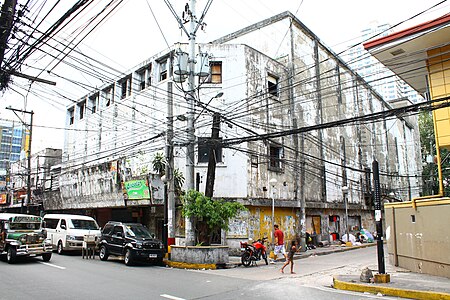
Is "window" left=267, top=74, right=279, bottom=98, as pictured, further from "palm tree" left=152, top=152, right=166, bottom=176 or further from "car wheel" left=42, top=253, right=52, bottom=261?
"car wheel" left=42, top=253, right=52, bottom=261

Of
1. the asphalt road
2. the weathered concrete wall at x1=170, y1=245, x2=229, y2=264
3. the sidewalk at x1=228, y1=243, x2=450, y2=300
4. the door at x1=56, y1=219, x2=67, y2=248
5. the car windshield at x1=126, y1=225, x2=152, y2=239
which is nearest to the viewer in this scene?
the sidewalk at x1=228, y1=243, x2=450, y2=300

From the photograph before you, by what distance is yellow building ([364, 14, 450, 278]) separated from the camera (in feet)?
39.8

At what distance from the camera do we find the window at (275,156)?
74.7 feet

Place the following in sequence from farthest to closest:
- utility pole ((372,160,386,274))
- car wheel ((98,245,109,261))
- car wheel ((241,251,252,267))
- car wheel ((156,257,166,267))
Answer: car wheel ((98,245,109,261)) < car wheel ((156,257,166,267)) < car wheel ((241,251,252,267)) < utility pole ((372,160,386,274))

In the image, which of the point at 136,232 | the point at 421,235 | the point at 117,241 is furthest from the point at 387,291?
the point at 117,241

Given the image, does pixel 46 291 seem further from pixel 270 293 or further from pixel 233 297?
pixel 270 293

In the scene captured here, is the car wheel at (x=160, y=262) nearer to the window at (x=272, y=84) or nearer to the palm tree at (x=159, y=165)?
the palm tree at (x=159, y=165)

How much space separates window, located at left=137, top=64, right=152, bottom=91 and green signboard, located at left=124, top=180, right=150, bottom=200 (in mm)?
7078

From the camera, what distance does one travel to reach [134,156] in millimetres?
24203

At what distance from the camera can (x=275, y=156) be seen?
23.6m

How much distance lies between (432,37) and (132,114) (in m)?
18.7

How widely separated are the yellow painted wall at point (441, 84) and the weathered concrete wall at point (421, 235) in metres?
2.59

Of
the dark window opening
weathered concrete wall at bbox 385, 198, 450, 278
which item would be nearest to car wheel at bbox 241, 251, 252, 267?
weathered concrete wall at bbox 385, 198, 450, 278

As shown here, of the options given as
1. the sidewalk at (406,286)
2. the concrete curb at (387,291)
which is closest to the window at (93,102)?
the sidewalk at (406,286)
